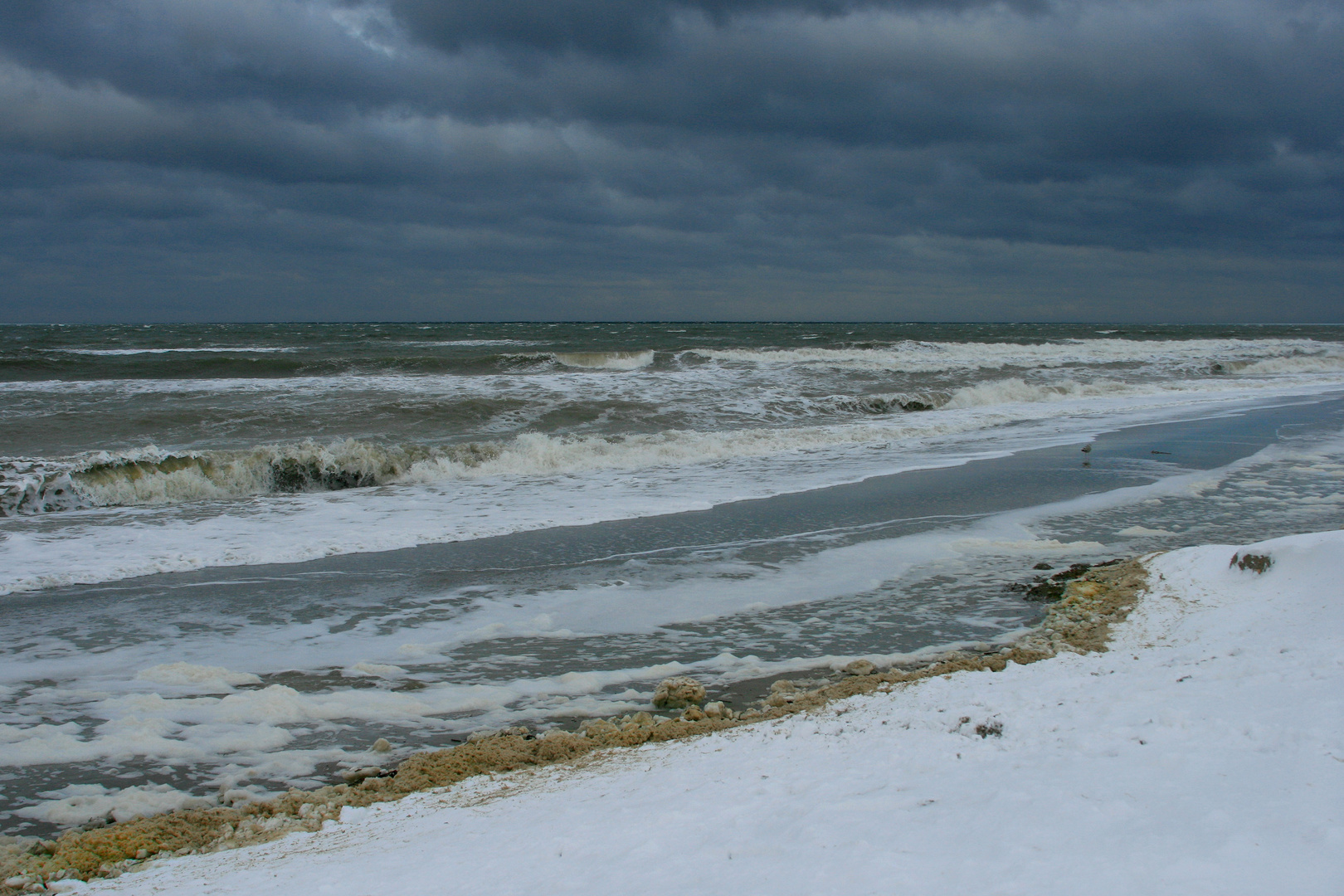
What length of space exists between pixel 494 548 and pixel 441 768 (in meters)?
4.49

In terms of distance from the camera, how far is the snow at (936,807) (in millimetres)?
2332

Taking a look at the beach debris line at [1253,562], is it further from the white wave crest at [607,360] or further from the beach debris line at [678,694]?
the white wave crest at [607,360]

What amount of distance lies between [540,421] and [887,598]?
12229 millimetres

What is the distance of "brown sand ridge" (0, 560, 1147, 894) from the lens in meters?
3.05

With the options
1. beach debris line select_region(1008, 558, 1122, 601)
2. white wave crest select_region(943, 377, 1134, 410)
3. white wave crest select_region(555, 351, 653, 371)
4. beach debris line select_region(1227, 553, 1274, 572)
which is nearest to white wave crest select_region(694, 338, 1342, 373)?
white wave crest select_region(555, 351, 653, 371)

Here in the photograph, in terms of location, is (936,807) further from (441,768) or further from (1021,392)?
(1021,392)

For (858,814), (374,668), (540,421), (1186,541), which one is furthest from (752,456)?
(858,814)

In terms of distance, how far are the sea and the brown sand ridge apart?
8.8 inches

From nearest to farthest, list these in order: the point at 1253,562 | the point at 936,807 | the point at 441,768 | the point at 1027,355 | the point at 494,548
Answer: the point at 936,807, the point at 441,768, the point at 1253,562, the point at 494,548, the point at 1027,355

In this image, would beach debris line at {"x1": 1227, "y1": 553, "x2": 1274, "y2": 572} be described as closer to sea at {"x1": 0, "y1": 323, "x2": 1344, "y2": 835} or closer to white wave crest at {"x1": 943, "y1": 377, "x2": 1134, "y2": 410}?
sea at {"x1": 0, "y1": 323, "x2": 1344, "y2": 835}

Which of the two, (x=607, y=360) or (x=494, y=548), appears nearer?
(x=494, y=548)

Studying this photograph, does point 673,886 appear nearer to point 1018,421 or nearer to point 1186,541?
point 1186,541

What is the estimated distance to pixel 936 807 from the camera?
9.04ft

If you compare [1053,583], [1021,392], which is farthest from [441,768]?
[1021,392]
